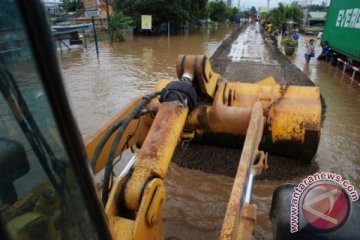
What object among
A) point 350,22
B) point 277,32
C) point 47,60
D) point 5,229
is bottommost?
Answer: point 277,32

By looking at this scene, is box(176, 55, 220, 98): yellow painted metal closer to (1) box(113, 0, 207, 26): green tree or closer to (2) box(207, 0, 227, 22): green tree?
(1) box(113, 0, 207, 26): green tree

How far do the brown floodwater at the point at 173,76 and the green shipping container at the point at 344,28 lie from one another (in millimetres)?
1013

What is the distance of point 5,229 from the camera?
628 mm

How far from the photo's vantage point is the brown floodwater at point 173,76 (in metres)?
4.12

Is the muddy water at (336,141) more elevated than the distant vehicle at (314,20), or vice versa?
the muddy water at (336,141)

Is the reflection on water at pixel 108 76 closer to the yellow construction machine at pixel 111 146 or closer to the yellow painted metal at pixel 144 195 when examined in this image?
the yellow construction machine at pixel 111 146

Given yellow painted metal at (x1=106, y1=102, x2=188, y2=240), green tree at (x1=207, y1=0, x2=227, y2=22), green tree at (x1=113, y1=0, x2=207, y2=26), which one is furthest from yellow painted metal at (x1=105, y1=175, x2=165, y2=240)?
green tree at (x1=207, y1=0, x2=227, y2=22)

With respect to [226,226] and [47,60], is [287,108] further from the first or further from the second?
[47,60]

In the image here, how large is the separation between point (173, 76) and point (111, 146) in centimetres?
1053

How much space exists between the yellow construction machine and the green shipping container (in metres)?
9.23

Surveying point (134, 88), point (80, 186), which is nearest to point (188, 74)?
point (80, 186)

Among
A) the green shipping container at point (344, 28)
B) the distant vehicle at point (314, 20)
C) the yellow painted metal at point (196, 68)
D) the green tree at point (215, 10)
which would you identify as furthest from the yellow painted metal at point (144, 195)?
the green tree at point (215, 10)

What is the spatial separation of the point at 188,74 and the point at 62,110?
2.42 m

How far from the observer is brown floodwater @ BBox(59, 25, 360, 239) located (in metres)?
4.12
